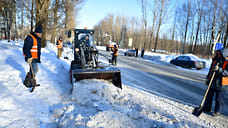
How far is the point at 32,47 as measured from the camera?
4.56 m

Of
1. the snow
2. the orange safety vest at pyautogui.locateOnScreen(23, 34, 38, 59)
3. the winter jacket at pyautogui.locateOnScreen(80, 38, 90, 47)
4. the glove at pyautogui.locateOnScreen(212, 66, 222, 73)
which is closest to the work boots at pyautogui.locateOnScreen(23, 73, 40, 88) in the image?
the snow

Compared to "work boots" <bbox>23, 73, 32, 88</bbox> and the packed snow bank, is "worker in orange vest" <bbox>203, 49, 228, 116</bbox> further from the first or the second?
"work boots" <bbox>23, 73, 32, 88</bbox>

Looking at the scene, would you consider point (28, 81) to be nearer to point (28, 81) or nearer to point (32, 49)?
point (28, 81)

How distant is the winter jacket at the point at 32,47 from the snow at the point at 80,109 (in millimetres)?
939

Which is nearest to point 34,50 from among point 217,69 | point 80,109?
point 80,109

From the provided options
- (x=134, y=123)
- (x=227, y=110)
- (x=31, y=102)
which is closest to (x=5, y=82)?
(x=31, y=102)

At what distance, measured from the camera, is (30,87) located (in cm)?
464

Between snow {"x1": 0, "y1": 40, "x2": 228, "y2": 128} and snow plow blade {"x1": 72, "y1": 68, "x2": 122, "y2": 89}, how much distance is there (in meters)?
0.22

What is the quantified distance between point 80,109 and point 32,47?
8.39 ft

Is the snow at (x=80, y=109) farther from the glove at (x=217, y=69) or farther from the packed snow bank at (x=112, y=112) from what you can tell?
the glove at (x=217, y=69)

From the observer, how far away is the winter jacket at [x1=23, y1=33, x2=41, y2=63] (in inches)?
173

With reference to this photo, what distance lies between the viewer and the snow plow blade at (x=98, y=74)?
4820mm

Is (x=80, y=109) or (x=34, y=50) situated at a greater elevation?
(x=34, y=50)

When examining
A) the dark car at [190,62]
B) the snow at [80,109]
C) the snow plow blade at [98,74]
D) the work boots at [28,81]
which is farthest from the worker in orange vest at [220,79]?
the dark car at [190,62]
